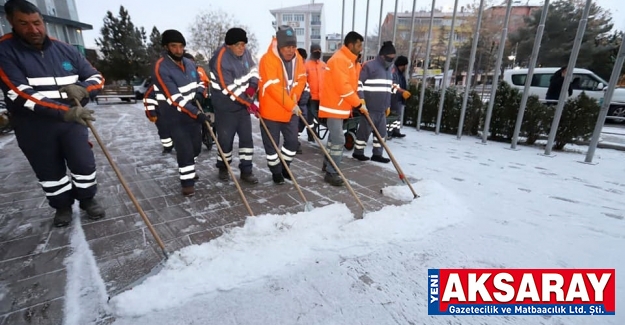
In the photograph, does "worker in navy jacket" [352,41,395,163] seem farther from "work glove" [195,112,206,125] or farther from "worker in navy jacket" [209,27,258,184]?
"work glove" [195,112,206,125]

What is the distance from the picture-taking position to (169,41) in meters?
3.25

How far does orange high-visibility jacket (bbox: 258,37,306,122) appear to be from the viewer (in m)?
3.52

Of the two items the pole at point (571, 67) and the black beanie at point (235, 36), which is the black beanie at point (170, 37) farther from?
the pole at point (571, 67)

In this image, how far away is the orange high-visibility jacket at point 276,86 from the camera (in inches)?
139

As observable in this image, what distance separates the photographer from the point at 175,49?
3.28 m

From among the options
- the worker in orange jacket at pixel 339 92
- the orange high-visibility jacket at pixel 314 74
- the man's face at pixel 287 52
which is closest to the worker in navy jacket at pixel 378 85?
the worker in orange jacket at pixel 339 92

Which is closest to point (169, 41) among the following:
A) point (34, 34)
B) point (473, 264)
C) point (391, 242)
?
point (34, 34)

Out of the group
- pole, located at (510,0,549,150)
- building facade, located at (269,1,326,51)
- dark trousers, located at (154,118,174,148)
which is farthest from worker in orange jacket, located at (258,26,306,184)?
building facade, located at (269,1,326,51)

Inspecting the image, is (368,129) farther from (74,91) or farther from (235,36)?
(74,91)

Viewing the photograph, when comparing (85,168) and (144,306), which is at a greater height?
(85,168)

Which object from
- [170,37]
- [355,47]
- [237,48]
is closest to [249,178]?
[237,48]

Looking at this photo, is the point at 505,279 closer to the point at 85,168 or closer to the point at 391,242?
the point at 391,242

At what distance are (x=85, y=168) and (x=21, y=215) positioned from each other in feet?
3.09

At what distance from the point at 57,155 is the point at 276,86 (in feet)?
7.44
